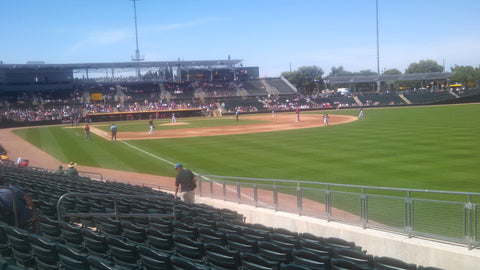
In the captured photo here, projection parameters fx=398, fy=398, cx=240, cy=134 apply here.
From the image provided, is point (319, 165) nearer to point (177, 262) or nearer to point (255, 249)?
point (255, 249)

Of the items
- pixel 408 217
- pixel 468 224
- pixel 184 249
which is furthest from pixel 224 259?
pixel 468 224

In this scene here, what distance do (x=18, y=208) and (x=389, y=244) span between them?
6818 millimetres

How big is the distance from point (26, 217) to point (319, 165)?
A: 1514cm

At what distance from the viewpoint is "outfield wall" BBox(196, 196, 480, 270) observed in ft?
22.8

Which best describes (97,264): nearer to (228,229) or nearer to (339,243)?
(228,229)

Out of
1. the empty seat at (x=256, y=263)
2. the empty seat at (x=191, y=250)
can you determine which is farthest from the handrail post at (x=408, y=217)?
the empty seat at (x=191, y=250)

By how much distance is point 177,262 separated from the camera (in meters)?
5.10

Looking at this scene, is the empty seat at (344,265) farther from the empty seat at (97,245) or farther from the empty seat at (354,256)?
A: the empty seat at (97,245)

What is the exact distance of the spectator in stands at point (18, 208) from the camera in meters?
6.36

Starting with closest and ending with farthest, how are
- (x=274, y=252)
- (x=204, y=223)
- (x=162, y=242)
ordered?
(x=274, y=252) < (x=162, y=242) < (x=204, y=223)

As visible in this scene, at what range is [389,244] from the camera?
789 cm

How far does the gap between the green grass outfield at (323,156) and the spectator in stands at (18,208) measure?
1189 cm

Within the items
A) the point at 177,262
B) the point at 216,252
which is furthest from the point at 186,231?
the point at 177,262

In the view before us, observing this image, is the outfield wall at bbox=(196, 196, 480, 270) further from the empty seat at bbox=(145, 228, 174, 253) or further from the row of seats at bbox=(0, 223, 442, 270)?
the empty seat at bbox=(145, 228, 174, 253)
